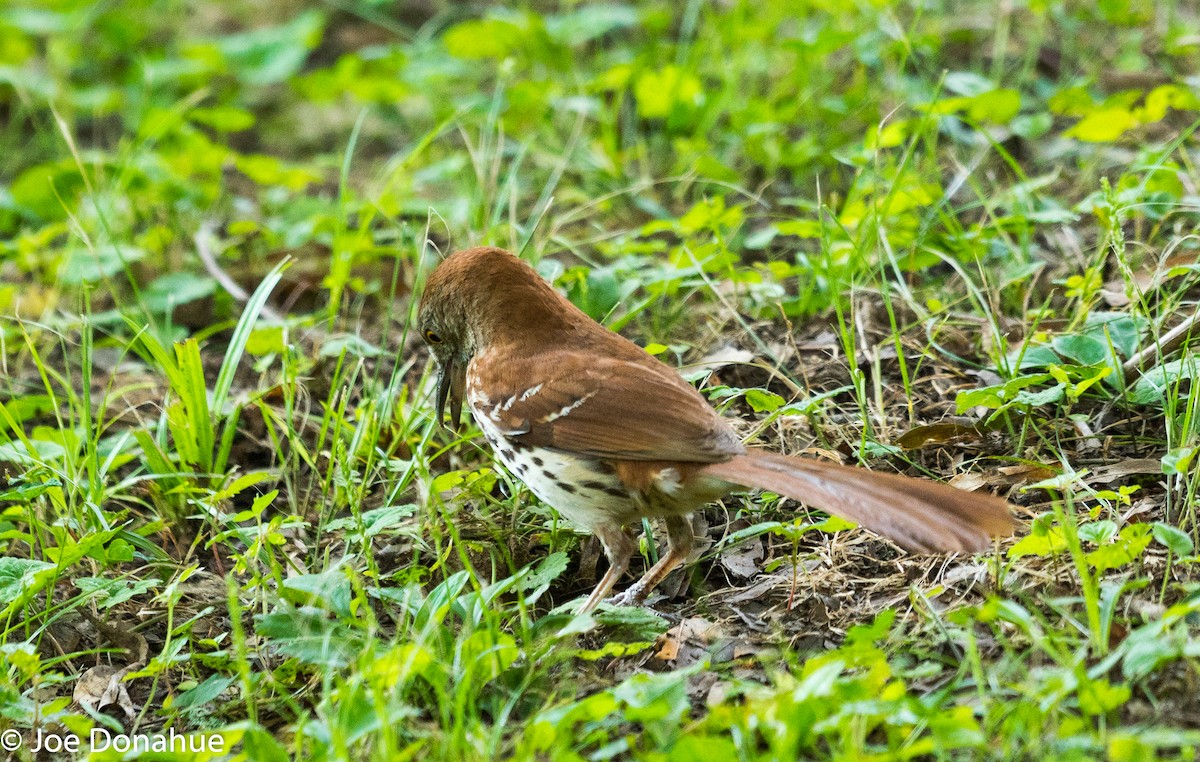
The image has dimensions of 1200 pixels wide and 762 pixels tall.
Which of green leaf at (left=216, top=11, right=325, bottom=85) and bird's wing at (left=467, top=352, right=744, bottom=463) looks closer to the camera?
bird's wing at (left=467, top=352, right=744, bottom=463)

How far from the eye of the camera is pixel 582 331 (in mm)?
3408

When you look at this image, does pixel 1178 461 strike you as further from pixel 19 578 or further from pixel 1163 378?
pixel 19 578

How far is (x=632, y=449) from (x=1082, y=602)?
40.4 inches

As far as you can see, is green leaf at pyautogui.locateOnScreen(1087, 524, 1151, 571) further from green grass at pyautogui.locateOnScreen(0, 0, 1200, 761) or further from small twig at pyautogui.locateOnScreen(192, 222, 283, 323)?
small twig at pyautogui.locateOnScreen(192, 222, 283, 323)

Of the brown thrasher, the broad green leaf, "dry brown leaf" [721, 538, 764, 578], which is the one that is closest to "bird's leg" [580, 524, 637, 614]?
the brown thrasher

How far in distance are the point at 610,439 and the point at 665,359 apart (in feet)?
3.36

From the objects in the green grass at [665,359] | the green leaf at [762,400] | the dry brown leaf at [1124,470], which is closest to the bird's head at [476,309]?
the green grass at [665,359]

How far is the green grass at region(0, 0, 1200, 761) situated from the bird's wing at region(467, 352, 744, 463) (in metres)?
0.25

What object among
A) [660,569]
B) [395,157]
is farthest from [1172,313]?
[395,157]

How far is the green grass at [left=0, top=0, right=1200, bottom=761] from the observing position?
8.11 ft

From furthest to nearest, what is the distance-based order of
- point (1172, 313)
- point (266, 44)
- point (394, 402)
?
1. point (266, 44)
2. point (394, 402)
3. point (1172, 313)

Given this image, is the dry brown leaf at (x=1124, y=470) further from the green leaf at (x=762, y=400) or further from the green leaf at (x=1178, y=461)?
the green leaf at (x=762, y=400)

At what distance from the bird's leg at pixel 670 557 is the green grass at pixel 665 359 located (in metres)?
0.09

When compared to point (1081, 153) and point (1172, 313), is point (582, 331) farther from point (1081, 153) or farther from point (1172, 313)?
point (1081, 153)
